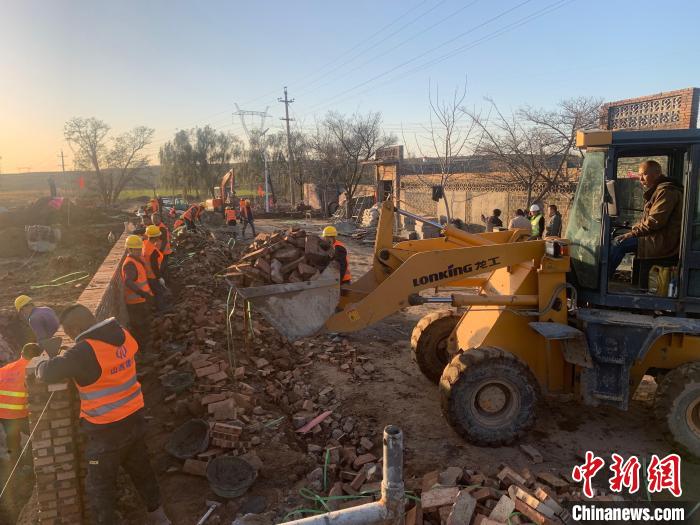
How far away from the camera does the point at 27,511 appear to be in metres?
4.27

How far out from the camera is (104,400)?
3.58 m

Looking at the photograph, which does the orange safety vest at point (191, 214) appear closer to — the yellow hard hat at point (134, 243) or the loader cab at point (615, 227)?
the yellow hard hat at point (134, 243)

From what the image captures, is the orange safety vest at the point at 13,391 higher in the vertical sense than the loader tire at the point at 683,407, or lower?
higher

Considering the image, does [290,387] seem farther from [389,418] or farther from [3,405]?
[3,405]

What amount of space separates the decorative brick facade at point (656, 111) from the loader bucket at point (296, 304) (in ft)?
39.0

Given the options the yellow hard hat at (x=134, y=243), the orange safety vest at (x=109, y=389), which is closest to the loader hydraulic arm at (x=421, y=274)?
the orange safety vest at (x=109, y=389)

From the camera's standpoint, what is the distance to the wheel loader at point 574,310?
4523 millimetres

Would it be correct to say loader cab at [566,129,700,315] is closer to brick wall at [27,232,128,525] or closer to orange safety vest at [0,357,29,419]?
brick wall at [27,232,128,525]

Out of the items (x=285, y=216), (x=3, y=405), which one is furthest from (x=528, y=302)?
(x=285, y=216)

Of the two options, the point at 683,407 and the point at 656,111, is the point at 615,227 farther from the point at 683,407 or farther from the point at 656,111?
the point at 656,111

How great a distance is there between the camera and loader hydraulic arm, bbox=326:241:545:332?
4.91 m

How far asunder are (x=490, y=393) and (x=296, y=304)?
2.14 metres

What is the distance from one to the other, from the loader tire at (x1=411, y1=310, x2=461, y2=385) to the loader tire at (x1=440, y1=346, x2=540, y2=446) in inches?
61.2

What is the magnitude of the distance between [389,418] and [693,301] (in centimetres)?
331
